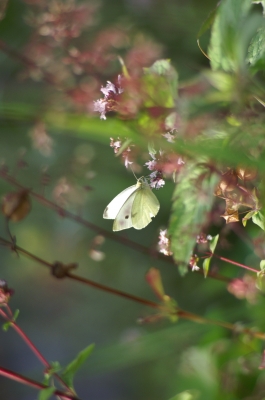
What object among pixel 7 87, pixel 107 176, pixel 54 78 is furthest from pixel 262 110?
pixel 7 87

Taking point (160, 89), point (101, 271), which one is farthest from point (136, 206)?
point (101, 271)

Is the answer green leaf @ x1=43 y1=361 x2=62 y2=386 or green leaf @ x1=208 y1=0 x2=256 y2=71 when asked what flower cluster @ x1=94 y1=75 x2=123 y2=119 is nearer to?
green leaf @ x1=208 y1=0 x2=256 y2=71

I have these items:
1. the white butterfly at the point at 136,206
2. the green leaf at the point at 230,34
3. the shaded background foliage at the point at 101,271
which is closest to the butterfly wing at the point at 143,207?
the white butterfly at the point at 136,206

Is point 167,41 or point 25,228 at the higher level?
point 167,41

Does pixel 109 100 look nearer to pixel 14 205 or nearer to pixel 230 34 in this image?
pixel 230 34

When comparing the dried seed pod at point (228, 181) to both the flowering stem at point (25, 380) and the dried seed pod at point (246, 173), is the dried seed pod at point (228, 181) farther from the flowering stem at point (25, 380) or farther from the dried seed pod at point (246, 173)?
the flowering stem at point (25, 380)

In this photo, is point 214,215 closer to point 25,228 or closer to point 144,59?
point 144,59
